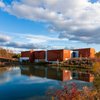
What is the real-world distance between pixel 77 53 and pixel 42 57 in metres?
11.6

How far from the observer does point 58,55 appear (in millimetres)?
58219

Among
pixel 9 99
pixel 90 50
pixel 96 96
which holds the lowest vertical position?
pixel 9 99

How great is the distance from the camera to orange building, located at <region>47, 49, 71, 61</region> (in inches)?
2237

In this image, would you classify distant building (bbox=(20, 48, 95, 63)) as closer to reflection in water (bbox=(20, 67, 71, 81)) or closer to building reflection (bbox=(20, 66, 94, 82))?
reflection in water (bbox=(20, 67, 71, 81))

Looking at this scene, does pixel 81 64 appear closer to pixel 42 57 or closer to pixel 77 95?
pixel 42 57

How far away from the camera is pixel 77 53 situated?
2345 inches

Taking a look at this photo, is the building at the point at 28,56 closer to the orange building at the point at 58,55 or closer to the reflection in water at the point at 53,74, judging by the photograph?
the orange building at the point at 58,55

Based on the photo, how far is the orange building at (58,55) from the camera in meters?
56.8

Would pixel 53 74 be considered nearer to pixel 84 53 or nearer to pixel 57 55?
pixel 84 53

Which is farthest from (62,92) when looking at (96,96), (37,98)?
(37,98)

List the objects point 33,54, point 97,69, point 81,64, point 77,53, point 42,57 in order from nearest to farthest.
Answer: point 97,69, point 81,64, point 77,53, point 42,57, point 33,54

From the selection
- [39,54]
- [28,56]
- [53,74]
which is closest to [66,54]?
[39,54]

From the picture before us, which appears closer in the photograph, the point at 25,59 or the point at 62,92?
the point at 62,92

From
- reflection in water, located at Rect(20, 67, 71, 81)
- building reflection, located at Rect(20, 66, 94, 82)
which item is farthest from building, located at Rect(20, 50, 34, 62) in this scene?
building reflection, located at Rect(20, 66, 94, 82)
